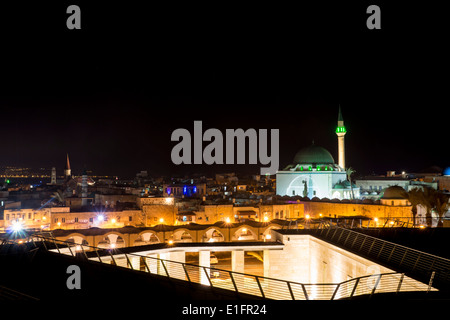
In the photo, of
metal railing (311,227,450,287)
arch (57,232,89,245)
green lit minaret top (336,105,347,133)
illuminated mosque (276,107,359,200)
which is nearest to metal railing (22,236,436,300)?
metal railing (311,227,450,287)

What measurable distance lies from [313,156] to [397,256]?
112 ft

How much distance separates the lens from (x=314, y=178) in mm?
40688

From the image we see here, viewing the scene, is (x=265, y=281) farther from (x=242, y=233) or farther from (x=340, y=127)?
(x=340, y=127)

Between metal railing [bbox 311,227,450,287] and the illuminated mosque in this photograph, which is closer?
metal railing [bbox 311,227,450,287]

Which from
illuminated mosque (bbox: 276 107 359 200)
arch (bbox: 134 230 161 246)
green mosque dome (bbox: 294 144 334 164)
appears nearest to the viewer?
arch (bbox: 134 230 161 246)

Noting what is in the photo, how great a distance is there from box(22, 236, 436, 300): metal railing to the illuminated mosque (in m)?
25.0

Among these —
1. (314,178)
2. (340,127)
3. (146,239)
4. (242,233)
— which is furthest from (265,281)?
(340,127)

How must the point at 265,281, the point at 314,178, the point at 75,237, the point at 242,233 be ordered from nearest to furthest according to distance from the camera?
1. the point at 265,281
2. the point at 75,237
3. the point at 242,233
4. the point at 314,178

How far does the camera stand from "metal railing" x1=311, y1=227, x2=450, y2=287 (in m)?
7.53

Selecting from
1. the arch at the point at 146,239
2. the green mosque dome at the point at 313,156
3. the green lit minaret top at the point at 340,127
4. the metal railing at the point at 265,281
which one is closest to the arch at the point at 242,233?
the arch at the point at 146,239

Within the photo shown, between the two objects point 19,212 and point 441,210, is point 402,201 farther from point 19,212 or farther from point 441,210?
point 19,212

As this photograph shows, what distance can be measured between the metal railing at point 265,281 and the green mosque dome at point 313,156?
27.2 meters

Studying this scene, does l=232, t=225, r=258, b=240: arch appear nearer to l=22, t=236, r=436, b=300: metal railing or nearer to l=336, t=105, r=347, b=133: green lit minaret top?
l=22, t=236, r=436, b=300: metal railing
